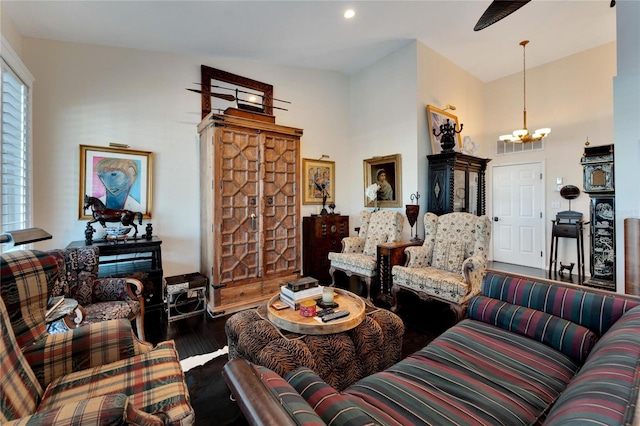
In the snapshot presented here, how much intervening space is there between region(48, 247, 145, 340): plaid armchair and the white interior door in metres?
6.14

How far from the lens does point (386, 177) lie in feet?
15.2

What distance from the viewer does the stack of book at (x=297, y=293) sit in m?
2.14

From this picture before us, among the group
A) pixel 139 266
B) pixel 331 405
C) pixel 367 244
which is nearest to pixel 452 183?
pixel 367 244

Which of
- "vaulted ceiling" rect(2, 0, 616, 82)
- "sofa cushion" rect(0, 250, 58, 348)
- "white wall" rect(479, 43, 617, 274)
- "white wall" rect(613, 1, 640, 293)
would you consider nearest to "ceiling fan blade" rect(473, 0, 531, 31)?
"vaulted ceiling" rect(2, 0, 616, 82)

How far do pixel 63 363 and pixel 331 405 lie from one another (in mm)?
1422

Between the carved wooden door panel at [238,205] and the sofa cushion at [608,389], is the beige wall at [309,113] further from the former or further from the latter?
the sofa cushion at [608,389]

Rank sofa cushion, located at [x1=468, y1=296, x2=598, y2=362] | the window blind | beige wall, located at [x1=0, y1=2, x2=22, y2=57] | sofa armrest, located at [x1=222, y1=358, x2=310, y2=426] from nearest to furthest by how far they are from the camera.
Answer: sofa armrest, located at [x1=222, y1=358, x2=310, y2=426], sofa cushion, located at [x1=468, y1=296, x2=598, y2=362], the window blind, beige wall, located at [x1=0, y1=2, x2=22, y2=57]

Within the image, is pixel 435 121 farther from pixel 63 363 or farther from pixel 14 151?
pixel 14 151

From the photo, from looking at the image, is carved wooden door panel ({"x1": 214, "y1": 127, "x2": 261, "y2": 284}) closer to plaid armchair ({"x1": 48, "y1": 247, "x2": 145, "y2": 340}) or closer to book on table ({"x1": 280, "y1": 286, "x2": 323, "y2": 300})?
plaid armchair ({"x1": 48, "y1": 247, "x2": 145, "y2": 340})

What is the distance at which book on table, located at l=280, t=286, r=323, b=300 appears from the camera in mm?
2160

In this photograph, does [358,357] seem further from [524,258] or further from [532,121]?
[532,121]

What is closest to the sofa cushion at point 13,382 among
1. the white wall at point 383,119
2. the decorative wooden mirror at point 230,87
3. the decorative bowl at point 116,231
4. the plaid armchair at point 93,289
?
the plaid armchair at point 93,289

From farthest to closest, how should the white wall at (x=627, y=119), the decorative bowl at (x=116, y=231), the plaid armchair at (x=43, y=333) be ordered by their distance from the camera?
the decorative bowl at (x=116, y=231)
the white wall at (x=627, y=119)
the plaid armchair at (x=43, y=333)

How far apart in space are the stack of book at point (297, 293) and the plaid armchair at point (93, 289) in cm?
131
